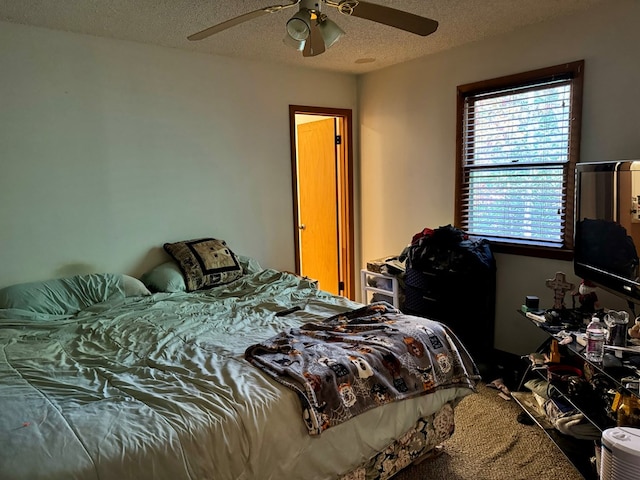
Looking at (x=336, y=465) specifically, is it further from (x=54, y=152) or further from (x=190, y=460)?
(x=54, y=152)

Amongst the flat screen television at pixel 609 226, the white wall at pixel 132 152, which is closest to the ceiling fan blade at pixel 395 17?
the flat screen television at pixel 609 226

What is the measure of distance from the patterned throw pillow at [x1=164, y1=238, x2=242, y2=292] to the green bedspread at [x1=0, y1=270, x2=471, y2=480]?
77 cm

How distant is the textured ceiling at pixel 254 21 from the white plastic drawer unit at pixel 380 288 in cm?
186

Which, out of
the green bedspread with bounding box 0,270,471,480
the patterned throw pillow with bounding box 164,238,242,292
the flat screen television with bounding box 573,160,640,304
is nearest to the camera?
the green bedspread with bounding box 0,270,471,480

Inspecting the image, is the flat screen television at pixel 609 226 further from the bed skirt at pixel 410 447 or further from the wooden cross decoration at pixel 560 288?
the bed skirt at pixel 410 447

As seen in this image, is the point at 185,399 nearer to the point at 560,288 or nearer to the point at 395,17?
the point at 395,17

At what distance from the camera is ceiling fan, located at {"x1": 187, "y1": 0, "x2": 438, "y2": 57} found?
1.92 m

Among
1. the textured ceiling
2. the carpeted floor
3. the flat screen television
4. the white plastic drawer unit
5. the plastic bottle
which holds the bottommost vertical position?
the carpeted floor

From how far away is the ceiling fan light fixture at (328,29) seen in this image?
2.06 metres

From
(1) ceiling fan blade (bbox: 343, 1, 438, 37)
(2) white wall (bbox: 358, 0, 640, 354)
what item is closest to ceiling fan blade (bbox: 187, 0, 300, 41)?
(1) ceiling fan blade (bbox: 343, 1, 438, 37)

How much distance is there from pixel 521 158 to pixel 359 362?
7.09 ft

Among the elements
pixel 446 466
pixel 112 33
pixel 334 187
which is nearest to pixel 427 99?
pixel 334 187

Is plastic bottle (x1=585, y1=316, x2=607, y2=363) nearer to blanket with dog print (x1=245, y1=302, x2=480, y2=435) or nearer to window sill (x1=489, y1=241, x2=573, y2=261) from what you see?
blanket with dog print (x1=245, y1=302, x2=480, y2=435)

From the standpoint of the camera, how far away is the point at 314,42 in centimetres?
217
